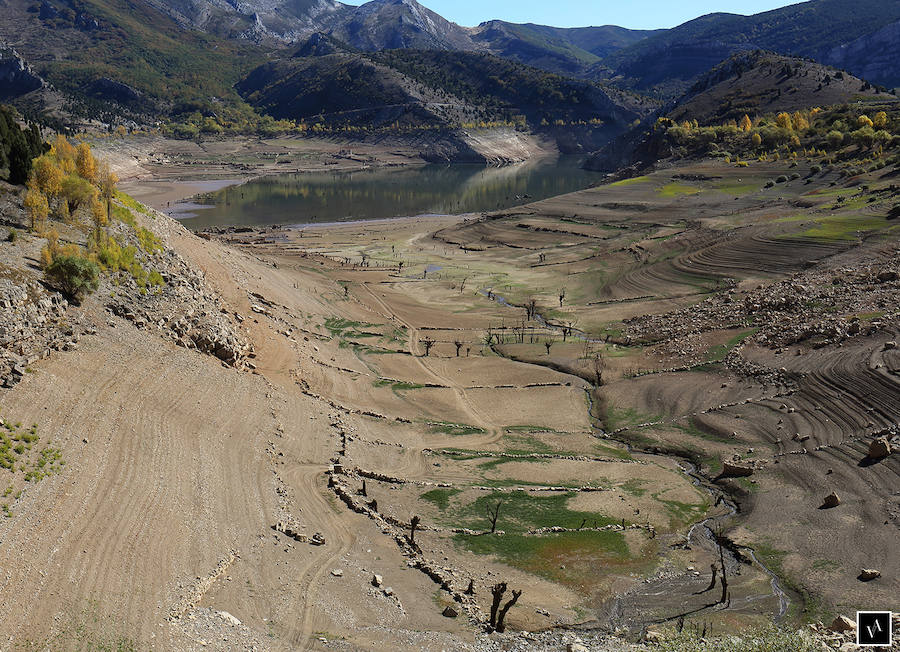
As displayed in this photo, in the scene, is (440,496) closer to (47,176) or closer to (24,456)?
(24,456)

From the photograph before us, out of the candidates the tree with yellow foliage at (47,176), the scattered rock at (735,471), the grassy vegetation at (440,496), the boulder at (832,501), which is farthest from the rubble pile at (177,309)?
the boulder at (832,501)

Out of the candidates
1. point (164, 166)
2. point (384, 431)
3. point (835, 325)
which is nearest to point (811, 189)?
point (835, 325)

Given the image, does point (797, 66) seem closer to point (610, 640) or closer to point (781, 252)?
point (781, 252)

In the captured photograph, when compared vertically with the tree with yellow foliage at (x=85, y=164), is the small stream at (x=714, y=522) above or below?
below

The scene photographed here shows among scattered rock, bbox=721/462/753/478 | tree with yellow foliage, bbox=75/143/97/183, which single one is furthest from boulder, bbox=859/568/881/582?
tree with yellow foliage, bbox=75/143/97/183

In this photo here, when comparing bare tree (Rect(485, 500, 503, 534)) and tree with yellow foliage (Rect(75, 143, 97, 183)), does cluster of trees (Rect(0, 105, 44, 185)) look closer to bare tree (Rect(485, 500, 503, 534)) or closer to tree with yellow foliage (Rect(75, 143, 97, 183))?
tree with yellow foliage (Rect(75, 143, 97, 183))

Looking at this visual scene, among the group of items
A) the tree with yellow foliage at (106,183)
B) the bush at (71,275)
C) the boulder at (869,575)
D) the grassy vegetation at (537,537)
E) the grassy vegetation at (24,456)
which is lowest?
the grassy vegetation at (537,537)

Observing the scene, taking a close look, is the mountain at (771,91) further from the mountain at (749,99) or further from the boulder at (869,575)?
the boulder at (869,575)
